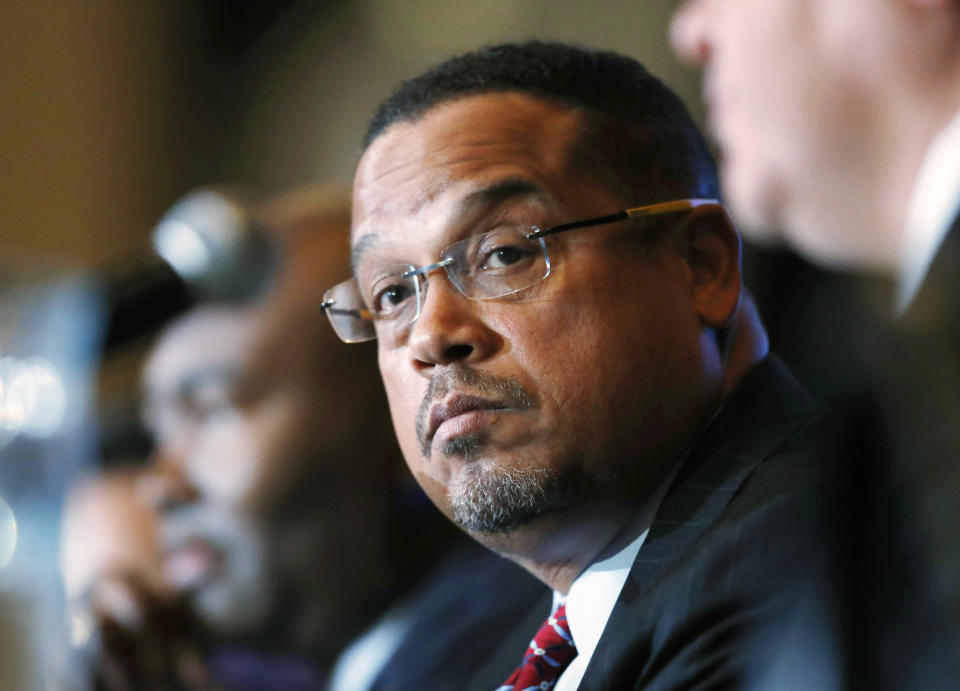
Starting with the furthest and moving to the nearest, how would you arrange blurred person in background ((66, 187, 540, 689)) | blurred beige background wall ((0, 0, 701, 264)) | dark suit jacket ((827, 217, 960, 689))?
1. blurred beige background wall ((0, 0, 701, 264))
2. blurred person in background ((66, 187, 540, 689))
3. dark suit jacket ((827, 217, 960, 689))

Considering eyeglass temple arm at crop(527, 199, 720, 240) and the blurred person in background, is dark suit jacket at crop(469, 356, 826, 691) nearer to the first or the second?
eyeglass temple arm at crop(527, 199, 720, 240)

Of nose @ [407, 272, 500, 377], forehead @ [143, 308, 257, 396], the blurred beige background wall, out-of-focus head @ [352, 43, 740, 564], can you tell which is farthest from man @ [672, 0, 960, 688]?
the blurred beige background wall

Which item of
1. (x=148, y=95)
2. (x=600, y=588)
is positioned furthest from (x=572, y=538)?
(x=148, y=95)

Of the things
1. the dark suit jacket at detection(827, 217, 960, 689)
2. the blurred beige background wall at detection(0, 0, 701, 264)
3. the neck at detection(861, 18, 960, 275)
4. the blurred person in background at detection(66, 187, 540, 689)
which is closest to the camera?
the dark suit jacket at detection(827, 217, 960, 689)

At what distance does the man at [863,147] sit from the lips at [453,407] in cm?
20

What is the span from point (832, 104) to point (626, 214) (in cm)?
35

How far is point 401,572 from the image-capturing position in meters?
1.24

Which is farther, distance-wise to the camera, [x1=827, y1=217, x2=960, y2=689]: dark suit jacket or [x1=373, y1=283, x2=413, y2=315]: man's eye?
[x1=373, y1=283, x2=413, y2=315]: man's eye

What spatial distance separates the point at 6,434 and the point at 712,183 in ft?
3.26

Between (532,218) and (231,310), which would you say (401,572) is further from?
(532,218)

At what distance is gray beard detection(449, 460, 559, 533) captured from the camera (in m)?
0.57

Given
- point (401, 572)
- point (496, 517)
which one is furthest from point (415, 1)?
point (496, 517)

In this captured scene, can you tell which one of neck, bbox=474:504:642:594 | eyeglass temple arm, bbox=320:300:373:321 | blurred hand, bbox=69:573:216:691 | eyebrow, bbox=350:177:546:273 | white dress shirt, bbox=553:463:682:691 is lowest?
blurred hand, bbox=69:573:216:691

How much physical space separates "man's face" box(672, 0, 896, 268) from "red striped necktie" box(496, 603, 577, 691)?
429mm
